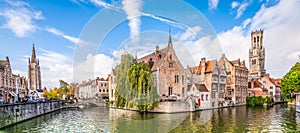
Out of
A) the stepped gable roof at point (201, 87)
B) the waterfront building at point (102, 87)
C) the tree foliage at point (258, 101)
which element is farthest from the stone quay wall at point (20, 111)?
the tree foliage at point (258, 101)

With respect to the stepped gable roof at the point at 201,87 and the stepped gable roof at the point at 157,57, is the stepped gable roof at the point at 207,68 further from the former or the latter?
the stepped gable roof at the point at 157,57

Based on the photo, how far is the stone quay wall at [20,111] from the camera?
24.0 meters

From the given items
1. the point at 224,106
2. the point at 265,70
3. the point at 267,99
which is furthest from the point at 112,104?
the point at 265,70

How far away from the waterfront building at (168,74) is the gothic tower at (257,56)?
2526 inches

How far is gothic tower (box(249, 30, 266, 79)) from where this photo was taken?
101m

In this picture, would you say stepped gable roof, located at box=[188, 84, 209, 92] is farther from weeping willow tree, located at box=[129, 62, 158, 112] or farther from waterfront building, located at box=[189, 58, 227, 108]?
weeping willow tree, located at box=[129, 62, 158, 112]

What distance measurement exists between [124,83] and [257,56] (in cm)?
8732

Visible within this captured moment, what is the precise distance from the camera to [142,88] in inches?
1339

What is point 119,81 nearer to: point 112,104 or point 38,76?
point 112,104

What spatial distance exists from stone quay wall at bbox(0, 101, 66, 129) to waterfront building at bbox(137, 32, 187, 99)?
2020 cm

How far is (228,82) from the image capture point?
2170 inches

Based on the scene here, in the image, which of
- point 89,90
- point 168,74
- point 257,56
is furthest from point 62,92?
point 257,56

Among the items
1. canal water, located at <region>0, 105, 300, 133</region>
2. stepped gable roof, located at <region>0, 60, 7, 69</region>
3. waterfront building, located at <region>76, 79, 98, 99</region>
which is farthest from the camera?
waterfront building, located at <region>76, 79, 98, 99</region>

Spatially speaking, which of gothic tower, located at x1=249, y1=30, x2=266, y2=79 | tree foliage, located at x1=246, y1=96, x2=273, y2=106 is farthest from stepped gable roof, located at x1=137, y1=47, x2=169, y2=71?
gothic tower, located at x1=249, y1=30, x2=266, y2=79
